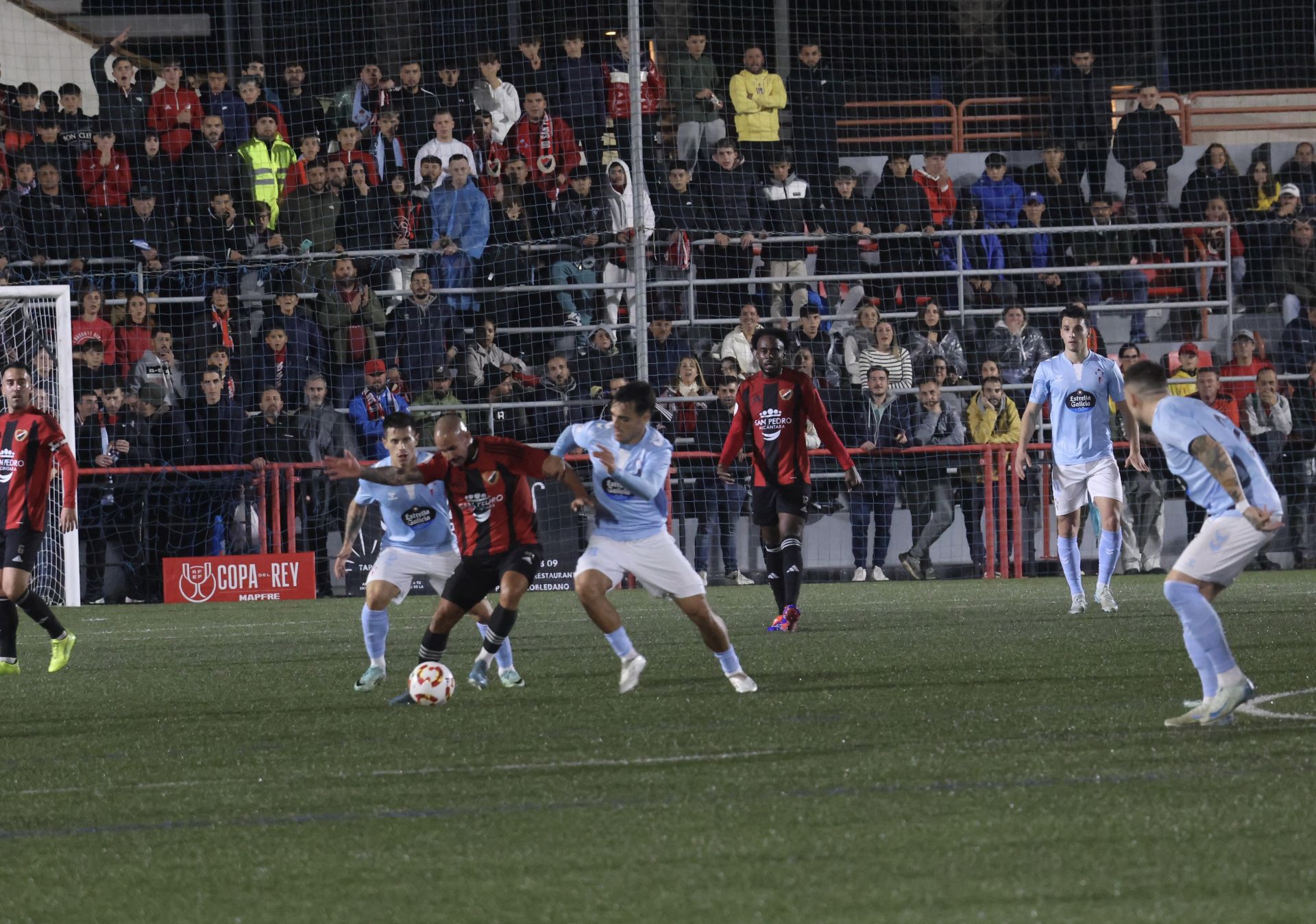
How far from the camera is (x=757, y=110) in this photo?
2108cm

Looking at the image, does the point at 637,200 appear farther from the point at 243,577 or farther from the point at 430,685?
the point at 430,685

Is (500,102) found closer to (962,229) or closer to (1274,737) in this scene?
(962,229)

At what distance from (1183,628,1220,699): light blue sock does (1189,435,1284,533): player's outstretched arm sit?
1.63ft

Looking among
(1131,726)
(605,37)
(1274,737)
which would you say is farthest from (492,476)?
(605,37)

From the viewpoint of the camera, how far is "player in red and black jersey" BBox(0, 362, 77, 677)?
36.8ft

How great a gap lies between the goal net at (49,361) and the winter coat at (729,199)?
22.6 feet

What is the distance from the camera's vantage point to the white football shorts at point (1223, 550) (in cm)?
684

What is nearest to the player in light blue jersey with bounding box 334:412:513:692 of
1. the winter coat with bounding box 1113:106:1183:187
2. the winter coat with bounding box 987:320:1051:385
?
the winter coat with bounding box 987:320:1051:385

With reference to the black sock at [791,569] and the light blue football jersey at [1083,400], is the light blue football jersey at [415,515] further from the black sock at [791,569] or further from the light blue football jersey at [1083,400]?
the light blue football jersey at [1083,400]

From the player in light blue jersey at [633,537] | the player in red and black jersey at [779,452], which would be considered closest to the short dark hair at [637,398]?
the player in light blue jersey at [633,537]

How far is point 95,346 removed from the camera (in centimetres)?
1833

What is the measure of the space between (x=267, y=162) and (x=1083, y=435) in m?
10.5

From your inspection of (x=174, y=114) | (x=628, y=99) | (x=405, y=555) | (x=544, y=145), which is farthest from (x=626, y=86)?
(x=405, y=555)

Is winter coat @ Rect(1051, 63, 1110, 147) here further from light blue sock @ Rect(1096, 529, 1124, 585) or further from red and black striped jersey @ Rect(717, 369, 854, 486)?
red and black striped jersey @ Rect(717, 369, 854, 486)
